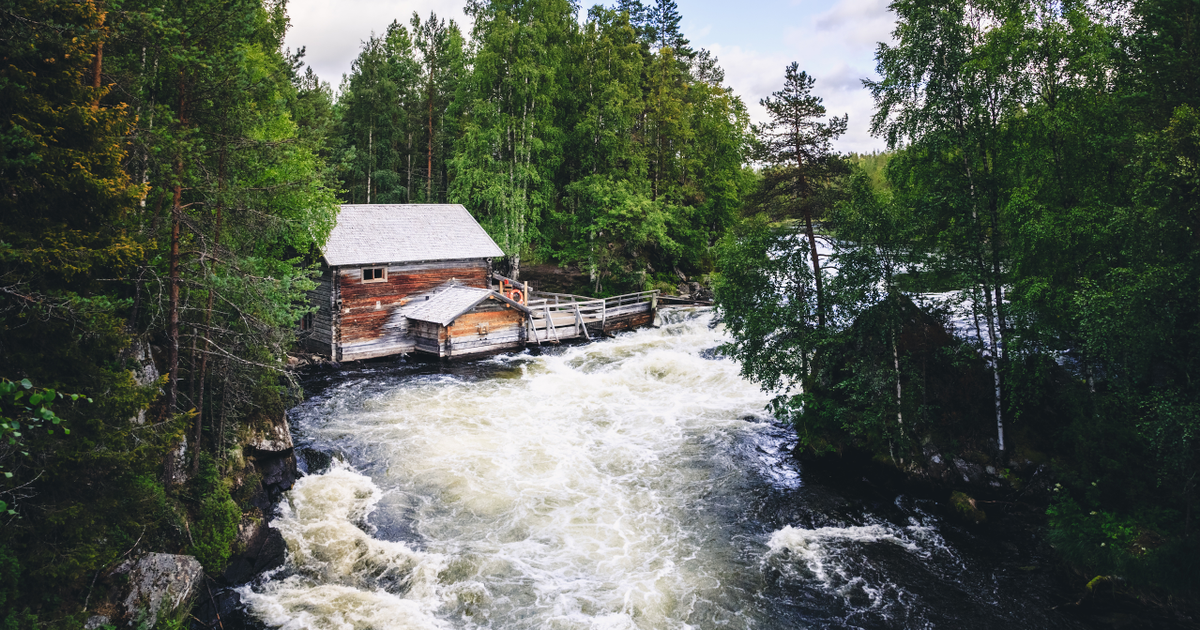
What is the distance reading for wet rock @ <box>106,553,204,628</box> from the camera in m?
7.45

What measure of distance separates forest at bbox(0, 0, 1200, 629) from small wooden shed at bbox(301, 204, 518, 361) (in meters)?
4.51

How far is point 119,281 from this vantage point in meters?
8.66

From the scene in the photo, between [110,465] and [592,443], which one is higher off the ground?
[110,465]

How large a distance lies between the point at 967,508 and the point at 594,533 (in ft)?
24.2

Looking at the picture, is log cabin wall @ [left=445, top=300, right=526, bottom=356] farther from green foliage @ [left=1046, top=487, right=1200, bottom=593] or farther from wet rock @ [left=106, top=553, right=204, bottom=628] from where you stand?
green foliage @ [left=1046, top=487, right=1200, bottom=593]

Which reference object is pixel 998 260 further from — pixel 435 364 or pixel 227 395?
pixel 435 364

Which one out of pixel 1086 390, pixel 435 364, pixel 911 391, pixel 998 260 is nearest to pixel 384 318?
pixel 435 364

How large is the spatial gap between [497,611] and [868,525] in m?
7.34

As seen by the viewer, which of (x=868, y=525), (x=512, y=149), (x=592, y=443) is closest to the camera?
(x=868, y=525)

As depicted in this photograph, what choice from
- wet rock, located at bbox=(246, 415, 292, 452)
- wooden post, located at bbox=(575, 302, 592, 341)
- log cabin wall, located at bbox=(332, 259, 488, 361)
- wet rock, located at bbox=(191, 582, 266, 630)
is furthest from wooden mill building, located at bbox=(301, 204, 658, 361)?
wet rock, located at bbox=(191, 582, 266, 630)

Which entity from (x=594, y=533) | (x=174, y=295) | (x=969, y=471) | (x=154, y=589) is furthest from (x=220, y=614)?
(x=969, y=471)

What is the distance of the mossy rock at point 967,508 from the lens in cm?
1210

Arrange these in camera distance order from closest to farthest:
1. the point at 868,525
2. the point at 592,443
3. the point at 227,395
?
1. the point at 227,395
2. the point at 868,525
3. the point at 592,443

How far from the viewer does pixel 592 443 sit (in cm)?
1620
